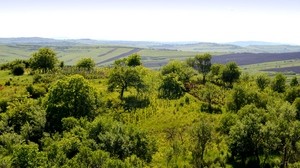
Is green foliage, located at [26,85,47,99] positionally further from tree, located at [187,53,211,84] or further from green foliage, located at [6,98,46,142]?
tree, located at [187,53,211,84]

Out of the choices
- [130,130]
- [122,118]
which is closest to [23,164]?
[130,130]

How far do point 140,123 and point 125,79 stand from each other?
27.8 m

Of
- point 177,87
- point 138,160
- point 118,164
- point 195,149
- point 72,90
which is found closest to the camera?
point 118,164

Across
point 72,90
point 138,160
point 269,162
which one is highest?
point 72,90

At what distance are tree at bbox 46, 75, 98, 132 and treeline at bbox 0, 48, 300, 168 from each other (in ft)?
1.04

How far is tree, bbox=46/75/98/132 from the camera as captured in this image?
106537 mm

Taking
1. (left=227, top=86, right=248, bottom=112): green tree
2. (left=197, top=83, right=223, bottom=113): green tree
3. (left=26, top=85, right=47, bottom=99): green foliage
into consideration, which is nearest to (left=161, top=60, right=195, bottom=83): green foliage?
(left=197, top=83, right=223, bottom=113): green tree

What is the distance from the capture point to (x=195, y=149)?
92.5 meters

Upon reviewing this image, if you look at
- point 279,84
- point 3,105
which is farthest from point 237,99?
point 3,105

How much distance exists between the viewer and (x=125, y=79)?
140m

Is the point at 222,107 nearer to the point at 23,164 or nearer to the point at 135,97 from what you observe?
the point at 135,97

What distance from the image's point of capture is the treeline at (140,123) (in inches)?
3091

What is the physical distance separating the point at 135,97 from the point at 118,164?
78.2 metres

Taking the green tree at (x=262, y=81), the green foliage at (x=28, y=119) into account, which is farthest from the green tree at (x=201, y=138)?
the green tree at (x=262, y=81)
